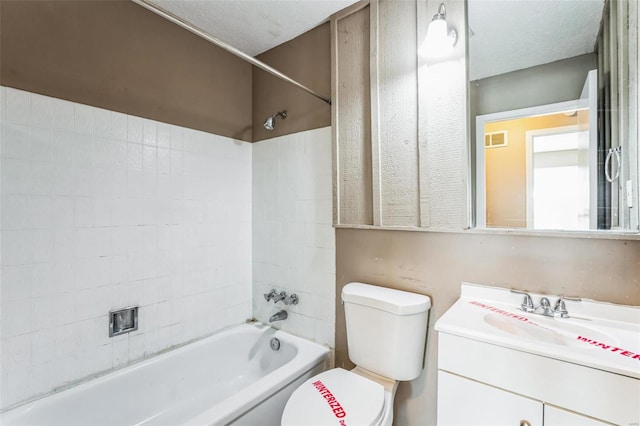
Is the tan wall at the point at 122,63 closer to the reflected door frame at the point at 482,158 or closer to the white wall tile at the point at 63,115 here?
the white wall tile at the point at 63,115

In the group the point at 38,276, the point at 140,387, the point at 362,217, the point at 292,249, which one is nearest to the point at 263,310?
the point at 292,249

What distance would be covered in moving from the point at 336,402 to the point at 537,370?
2.39ft

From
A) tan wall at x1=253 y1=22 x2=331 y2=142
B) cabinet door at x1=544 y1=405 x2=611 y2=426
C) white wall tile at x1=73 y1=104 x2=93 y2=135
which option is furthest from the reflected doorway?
white wall tile at x1=73 y1=104 x2=93 y2=135

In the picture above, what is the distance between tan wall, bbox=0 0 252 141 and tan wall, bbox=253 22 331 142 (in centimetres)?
15

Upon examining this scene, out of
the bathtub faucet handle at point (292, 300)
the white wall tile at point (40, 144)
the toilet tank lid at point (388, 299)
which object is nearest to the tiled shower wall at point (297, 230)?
the bathtub faucet handle at point (292, 300)

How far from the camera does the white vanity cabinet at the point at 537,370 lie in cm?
78

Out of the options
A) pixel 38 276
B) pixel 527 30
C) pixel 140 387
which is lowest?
pixel 140 387

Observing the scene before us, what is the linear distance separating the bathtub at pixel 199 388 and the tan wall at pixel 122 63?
138cm

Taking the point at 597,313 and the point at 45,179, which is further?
the point at 45,179

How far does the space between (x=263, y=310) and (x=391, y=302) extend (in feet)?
3.82

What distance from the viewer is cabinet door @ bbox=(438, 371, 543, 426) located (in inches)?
34.6

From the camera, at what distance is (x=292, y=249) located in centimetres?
197

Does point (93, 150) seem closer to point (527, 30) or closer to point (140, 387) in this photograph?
point (140, 387)

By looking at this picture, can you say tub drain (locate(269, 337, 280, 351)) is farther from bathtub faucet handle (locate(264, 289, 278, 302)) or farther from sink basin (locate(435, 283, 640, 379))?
sink basin (locate(435, 283, 640, 379))
